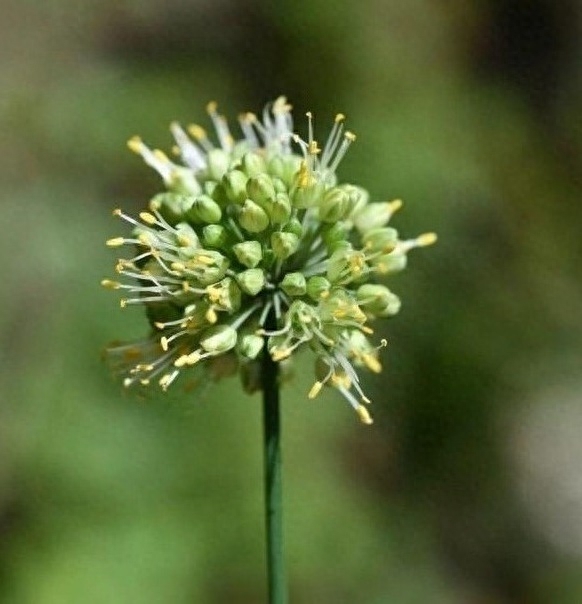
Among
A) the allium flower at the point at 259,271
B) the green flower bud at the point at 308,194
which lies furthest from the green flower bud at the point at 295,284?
the green flower bud at the point at 308,194

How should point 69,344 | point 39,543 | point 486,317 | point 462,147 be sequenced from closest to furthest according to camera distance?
point 39,543 < point 69,344 < point 486,317 < point 462,147

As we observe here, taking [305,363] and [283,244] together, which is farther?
[305,363]

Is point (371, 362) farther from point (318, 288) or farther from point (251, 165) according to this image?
point (251, 165)

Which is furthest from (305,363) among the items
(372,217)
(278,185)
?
(278,185)

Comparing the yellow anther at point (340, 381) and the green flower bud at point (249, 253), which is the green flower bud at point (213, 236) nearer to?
the green flower bud at point (249, 253)

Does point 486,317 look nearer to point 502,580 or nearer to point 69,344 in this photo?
Answer: point 502,580

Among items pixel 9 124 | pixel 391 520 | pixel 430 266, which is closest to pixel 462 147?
pixel 430 266
